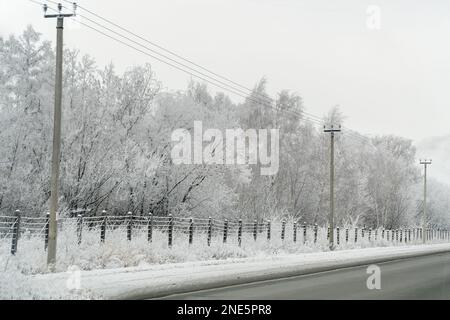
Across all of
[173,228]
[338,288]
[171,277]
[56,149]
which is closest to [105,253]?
[56,149]

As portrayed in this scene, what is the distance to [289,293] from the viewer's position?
14.4 meters

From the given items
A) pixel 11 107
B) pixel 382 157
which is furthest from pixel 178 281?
pixel 382 157

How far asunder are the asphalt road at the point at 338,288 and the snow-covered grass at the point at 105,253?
3520 mm

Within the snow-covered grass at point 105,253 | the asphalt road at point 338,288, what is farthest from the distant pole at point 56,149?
the asphalt road at point 338,288

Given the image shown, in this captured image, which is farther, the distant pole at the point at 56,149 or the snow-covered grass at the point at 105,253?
the distant pole at the point at 56,149

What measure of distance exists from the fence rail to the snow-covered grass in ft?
0.93

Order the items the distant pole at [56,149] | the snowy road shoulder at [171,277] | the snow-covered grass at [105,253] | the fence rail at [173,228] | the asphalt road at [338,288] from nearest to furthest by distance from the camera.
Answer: the snow-covered grass at [105,253]
the snowy road shoulder at [171,277]
the asphalt road at [338,288]
the distant pole at [56,149]
the fence rail at [173,228]

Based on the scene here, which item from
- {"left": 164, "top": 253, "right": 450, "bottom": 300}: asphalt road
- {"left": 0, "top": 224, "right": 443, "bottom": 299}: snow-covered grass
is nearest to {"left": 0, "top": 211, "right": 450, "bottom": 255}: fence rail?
A: {"left": 0, "top": 224, "right": 443, "bottom": 299}: snow-covered grass

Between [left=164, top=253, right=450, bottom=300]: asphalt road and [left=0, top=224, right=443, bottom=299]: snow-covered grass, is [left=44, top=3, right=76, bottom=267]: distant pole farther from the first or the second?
[left=164, top=253, right=450, bottom=300]: asphalt road

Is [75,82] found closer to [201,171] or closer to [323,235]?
[201,171]

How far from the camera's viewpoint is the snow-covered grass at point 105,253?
12.1 metres

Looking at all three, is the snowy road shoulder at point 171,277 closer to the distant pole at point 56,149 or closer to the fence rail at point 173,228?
the distant pole at point 56,149

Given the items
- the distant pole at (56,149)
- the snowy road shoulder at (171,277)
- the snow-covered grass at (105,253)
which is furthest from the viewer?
the distant pole at (56,149)

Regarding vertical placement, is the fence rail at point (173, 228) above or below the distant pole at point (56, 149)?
below
